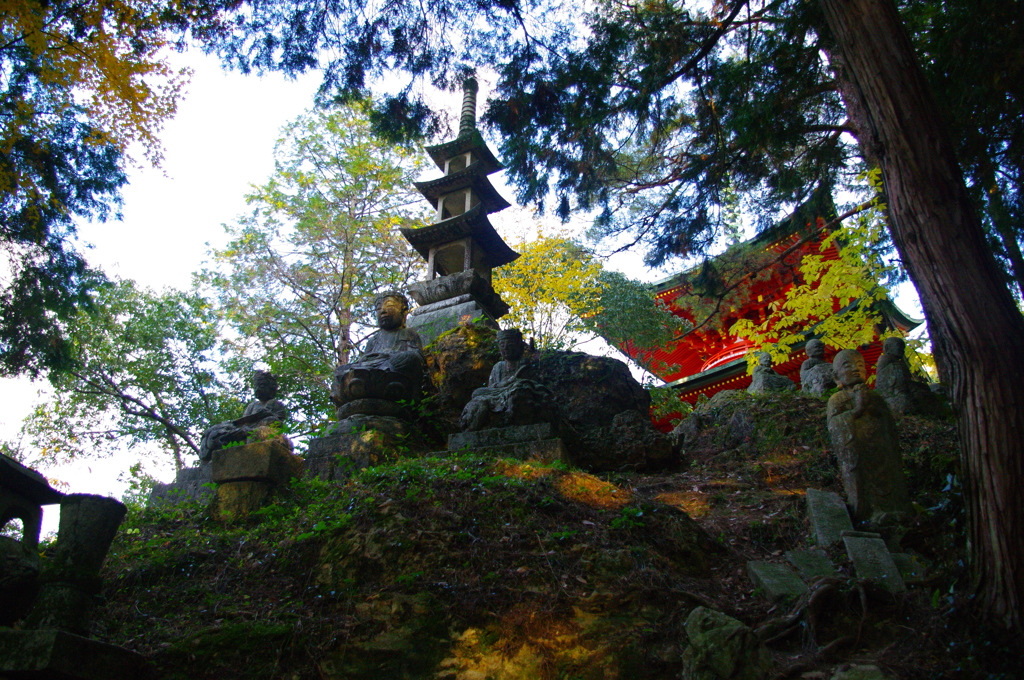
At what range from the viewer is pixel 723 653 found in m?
2.79

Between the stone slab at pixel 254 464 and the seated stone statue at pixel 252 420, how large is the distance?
5.30 feet

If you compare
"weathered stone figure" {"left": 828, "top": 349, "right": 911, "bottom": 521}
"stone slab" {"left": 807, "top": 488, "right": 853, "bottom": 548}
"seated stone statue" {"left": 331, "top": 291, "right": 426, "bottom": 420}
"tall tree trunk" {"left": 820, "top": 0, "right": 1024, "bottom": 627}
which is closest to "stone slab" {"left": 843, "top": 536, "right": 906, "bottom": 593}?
"stone slab" {"left": 807, "top": 488, "right": 853, "bottom": 548}

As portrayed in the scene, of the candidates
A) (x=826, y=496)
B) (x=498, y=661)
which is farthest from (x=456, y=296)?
(x=498, y=661)

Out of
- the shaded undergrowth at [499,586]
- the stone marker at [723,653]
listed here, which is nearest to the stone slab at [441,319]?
the shaded undergrowth at [499,586]

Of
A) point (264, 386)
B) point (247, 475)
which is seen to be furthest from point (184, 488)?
point (247, 475)

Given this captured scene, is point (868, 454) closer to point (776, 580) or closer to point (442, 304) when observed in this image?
point (776, 580)

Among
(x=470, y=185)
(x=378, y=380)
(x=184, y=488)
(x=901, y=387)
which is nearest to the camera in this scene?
(x=184, y=488)

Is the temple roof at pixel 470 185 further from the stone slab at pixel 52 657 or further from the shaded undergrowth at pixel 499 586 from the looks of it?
the stone slab at pixel 52 657

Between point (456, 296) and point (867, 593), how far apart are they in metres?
8.60

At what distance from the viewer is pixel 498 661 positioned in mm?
3219

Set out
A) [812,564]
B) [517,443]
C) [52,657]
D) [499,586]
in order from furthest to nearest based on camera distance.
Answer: [517,443], [812,564], [499,586], [52,657]

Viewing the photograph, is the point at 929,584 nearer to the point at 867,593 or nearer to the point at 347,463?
the point at 867,593

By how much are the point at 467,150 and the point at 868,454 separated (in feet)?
38.7

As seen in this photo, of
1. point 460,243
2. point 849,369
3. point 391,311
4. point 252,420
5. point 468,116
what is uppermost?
point 468,116
